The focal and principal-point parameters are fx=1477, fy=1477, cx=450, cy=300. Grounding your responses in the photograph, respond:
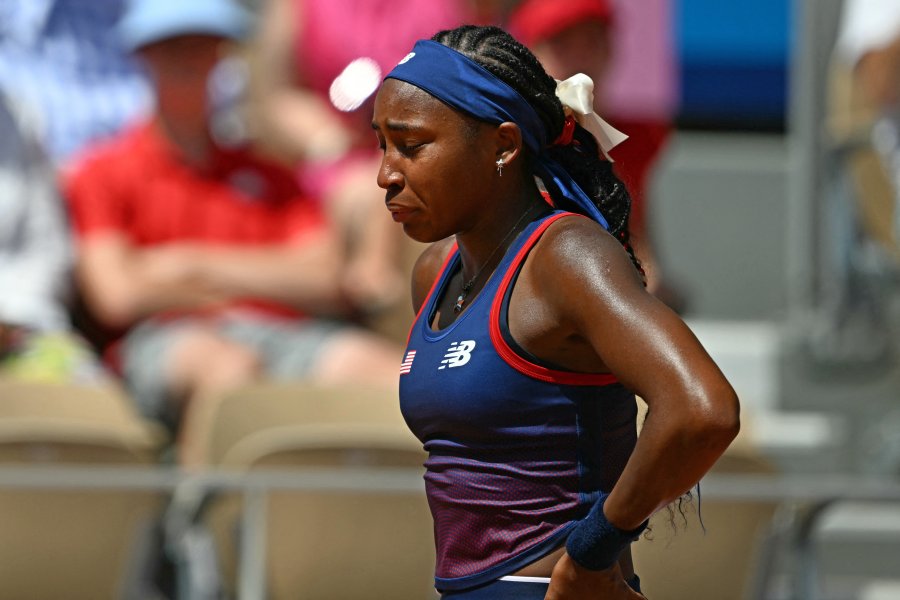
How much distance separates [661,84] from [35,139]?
98.6 inches

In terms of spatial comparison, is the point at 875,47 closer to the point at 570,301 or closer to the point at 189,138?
the point at 189,138

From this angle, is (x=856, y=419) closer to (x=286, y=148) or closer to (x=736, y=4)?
(x=736, y=4)

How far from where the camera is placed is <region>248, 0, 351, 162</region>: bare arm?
19.5ft

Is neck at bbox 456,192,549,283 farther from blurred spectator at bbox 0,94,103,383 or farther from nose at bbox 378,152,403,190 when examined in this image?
blurred spectator at bbox 0,94,103,383

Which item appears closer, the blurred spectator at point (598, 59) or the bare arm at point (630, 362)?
the bare arm at point (630, 362)

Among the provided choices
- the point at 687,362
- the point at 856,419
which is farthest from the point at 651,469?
the point at 856,419

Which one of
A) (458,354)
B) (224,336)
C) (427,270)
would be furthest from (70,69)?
(458,354)

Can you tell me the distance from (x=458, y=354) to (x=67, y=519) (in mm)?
2283

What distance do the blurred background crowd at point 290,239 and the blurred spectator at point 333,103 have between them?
0.03 ft

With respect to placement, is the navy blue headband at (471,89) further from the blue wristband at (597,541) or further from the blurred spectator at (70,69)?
the blurred spectator at (70,69)

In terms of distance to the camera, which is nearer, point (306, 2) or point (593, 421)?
point (593, 421)

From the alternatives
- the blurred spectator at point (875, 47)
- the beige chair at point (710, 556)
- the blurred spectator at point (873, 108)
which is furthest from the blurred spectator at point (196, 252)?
the blurred spectator at point (875, 47)

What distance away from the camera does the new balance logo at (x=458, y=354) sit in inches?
82.4

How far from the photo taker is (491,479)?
6.93 feet
